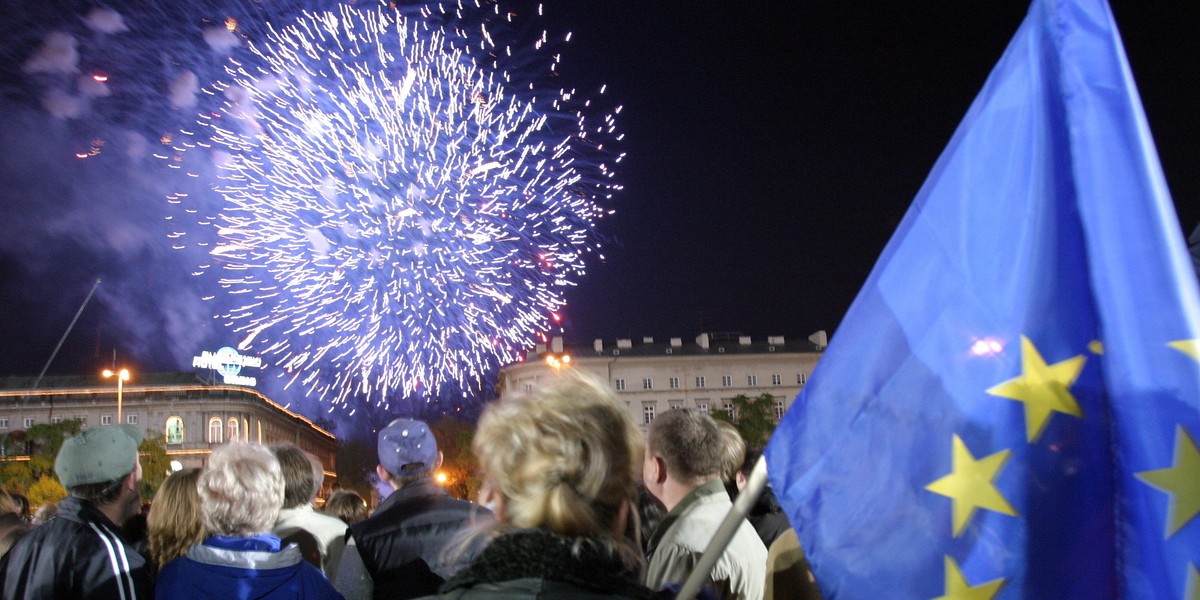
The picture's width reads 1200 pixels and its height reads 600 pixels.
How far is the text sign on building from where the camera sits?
100938 millimetres

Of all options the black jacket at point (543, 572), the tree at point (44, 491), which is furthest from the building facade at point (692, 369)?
the black jacket at point (543, 572)

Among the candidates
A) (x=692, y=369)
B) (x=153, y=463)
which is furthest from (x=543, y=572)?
(x=692, y=369)

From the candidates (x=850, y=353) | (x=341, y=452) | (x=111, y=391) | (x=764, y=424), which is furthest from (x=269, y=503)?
(x=341, y=452)

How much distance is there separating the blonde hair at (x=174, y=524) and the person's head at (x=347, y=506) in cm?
331

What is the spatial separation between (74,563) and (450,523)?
165 centimetres

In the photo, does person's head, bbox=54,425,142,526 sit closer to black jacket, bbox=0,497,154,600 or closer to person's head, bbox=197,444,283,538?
black jacket, bbox=0,497,154,600

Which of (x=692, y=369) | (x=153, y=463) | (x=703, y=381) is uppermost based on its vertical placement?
(x=692, y=369)

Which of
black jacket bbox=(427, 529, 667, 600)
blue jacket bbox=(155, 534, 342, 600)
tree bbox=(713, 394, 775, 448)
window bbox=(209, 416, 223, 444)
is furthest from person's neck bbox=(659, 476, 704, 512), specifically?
window bbox=(209, 416, 223, 444)

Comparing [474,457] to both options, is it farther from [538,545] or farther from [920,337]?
Answer: [920,337]

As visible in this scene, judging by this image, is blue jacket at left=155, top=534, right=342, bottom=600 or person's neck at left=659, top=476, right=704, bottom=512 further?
person's neck at left=659, top=476, right=704, bottom=512

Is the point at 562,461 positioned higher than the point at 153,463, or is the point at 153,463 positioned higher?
the point at 562,461

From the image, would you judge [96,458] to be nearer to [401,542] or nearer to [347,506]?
[401,542]

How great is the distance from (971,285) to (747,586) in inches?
75.8

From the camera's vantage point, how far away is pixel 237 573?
152 inches
